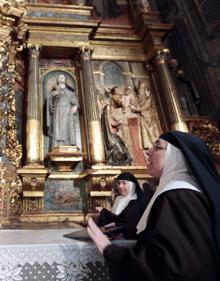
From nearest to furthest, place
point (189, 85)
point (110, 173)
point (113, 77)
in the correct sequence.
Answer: point (110, 173)
point (113, 77)
point (189, 85)

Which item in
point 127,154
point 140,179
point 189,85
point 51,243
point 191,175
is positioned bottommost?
point 51,243

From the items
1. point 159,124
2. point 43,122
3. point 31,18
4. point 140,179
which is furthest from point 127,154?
point 31,18

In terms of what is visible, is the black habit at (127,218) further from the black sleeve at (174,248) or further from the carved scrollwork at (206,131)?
the carved scrollwork at (206,131)

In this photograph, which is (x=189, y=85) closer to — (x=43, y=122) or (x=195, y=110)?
(x=195, y=110)

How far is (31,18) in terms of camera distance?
22.3 feet

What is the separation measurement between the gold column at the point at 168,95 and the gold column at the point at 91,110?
5.31ft

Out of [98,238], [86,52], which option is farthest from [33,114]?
[98,238]

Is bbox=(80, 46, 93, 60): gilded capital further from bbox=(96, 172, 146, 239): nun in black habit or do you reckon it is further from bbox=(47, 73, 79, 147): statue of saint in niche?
bbox=(96, 172, 146, 239): nun in black habit

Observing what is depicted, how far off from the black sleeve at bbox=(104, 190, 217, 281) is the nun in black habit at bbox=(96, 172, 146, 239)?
2.80ft

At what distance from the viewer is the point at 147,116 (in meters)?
6.86

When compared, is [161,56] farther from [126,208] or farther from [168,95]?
[126,208]

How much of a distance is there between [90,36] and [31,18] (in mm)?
1444

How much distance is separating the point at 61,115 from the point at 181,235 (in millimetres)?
5161

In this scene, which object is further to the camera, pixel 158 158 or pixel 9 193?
pixel 9 193
